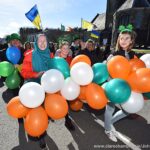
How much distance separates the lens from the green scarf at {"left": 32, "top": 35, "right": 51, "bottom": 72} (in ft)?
10.6

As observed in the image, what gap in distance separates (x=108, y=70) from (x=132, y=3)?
3670cm

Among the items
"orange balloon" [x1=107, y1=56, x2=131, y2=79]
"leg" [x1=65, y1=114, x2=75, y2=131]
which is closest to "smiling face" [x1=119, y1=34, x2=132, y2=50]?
"orange balloon" [x1=107, y1=56, x2=131, y2=79]

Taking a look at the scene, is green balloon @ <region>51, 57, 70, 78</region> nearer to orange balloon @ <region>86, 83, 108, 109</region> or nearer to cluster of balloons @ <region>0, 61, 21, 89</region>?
orange balloon @ <region>86, 83, 108, 109</region>

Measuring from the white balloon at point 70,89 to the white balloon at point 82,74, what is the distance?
0.07 meters

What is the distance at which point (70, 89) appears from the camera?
277 cm

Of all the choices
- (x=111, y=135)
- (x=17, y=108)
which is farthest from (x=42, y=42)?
(x=111, y=135)

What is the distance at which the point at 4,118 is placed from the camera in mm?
4801

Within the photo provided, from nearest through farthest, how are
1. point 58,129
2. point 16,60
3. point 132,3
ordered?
1. point 58,129
2. point 16,60
3. point 132,3

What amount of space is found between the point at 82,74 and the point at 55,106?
535 millimetres

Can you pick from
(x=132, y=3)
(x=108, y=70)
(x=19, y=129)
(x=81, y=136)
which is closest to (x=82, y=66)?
(x=108, y=70)

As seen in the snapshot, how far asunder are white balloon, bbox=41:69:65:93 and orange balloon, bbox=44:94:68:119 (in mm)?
102

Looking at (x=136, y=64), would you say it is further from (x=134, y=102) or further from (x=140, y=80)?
(x=134, y=102)

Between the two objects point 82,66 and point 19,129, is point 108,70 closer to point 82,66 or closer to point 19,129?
point 82,66

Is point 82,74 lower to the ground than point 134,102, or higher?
higher
